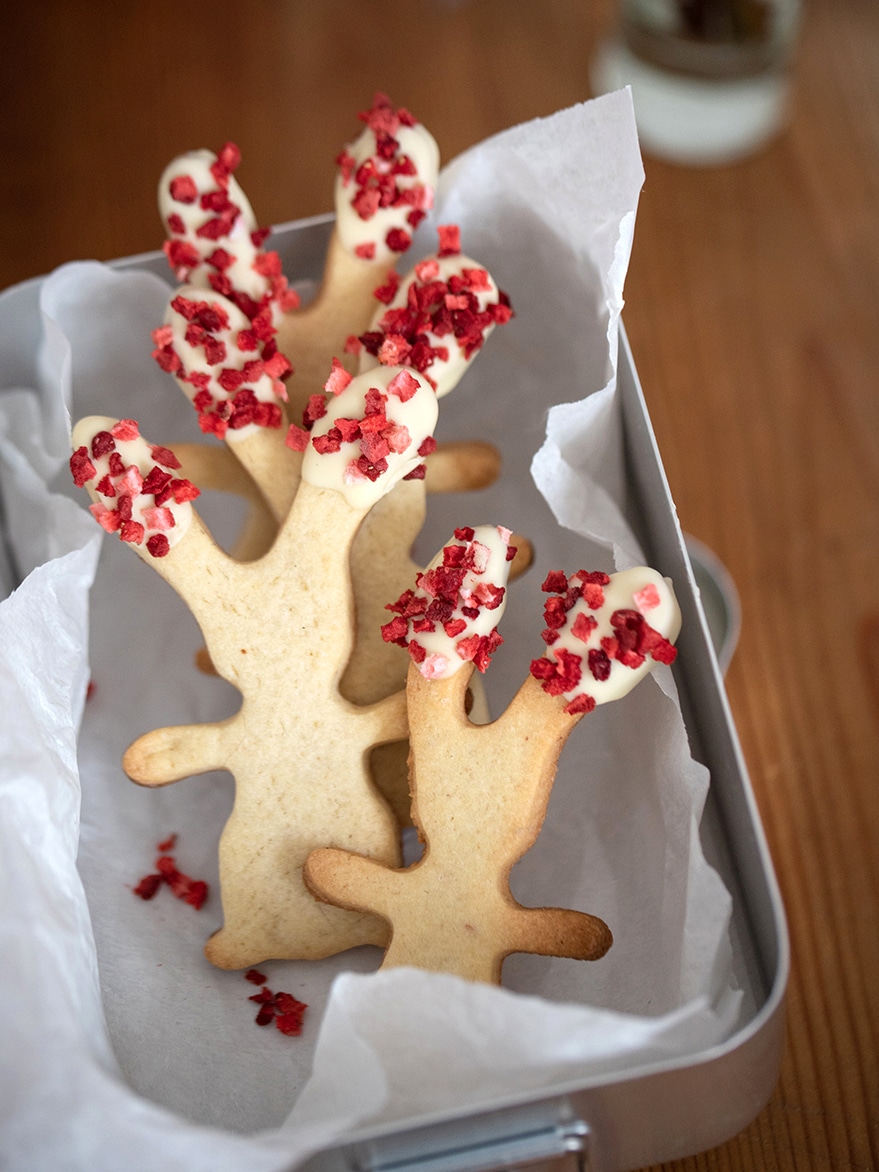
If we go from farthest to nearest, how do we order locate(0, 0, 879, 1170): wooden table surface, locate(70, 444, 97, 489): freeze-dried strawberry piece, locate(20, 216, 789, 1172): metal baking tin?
1. locate(0, 0, 879, 1170): wooden table surface
2. locate(70, 444, 97, 489): freeze-dried strawberry piece
3. locate(20, 216, 789, 1172): metal baking tin

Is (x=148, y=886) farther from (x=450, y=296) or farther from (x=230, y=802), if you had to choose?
(x=450, y=296)

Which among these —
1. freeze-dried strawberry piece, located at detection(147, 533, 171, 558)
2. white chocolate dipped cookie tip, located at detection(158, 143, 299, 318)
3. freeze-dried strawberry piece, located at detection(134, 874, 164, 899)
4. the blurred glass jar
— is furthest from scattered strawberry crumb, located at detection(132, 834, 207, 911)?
the blurred glass jar

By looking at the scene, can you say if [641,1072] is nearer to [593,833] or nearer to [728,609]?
[593,833]

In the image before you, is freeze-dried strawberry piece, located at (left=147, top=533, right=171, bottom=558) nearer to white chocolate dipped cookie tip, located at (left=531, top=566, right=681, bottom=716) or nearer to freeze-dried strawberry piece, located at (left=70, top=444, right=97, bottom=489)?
freeze-dried strawberry piece, located at (left=70, top=444, right=97, bottom=489)

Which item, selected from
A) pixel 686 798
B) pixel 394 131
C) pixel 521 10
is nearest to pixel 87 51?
pixel 521 10

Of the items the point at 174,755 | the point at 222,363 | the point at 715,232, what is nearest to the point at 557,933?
the point at 174,755
